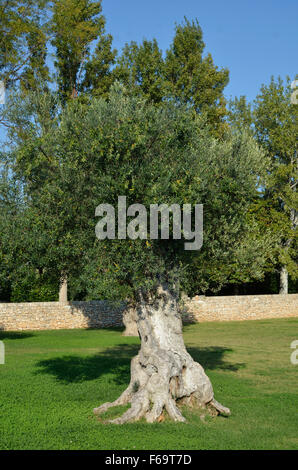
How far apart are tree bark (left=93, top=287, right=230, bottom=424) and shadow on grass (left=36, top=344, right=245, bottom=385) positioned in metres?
5.08

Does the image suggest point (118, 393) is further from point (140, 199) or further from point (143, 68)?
point (143, 68)

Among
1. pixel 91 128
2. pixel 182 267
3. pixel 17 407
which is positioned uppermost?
pixel 91 128

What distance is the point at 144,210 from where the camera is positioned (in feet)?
37.7

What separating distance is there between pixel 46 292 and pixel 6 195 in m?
29.1

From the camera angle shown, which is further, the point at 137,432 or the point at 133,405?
the point at 133,405

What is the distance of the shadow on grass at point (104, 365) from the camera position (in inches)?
Result: 762

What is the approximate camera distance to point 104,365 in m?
21.8

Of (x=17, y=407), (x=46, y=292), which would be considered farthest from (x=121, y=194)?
(x=46, y=292)

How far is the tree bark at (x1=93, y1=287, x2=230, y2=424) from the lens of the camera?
12.7 meters

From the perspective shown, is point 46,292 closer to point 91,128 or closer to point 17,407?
point 17,407

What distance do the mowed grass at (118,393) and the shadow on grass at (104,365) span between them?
42mm

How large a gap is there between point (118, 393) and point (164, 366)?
4.26 m

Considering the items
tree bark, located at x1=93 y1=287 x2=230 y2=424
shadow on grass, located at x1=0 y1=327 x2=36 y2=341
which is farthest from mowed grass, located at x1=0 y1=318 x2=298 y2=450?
shadow on grass, located at x1=0 y1=327 x2=36 y2=341

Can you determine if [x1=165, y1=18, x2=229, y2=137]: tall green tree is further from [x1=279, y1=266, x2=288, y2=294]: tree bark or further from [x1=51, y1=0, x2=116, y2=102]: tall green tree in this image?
[x1=279, y1=266, x2=288, y2=294]: tree bark
